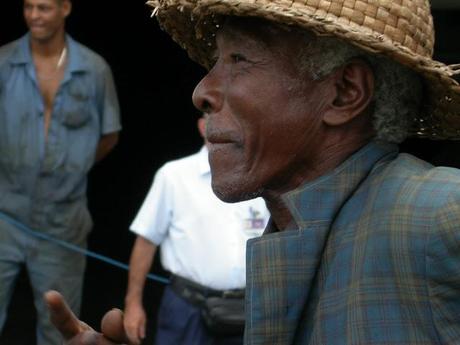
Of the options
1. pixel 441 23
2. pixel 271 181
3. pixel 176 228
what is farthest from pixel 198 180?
pixel 271 181

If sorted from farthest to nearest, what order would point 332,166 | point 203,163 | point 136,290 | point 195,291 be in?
point 136,290 → point 203,163 → point 195,291 → point 332,166

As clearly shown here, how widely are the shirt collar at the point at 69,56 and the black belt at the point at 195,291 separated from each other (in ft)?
4.03

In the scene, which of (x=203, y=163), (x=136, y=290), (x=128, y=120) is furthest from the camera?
(x=128, y=120)

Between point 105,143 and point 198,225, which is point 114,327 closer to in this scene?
point 198,225

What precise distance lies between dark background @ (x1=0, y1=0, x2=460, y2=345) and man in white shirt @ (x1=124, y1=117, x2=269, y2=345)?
1992 mm

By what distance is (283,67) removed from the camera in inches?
95.6

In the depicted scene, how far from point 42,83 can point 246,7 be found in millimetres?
4190

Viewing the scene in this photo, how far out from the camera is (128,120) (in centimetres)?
856

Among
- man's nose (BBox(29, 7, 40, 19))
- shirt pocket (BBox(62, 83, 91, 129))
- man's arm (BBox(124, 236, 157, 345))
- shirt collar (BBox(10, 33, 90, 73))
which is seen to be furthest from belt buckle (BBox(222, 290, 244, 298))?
man's nose (BBox(29, 7, 40, 19))

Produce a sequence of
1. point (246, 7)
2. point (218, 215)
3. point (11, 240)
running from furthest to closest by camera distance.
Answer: point (11, 240) → point (218, 215) → point (246, 7)

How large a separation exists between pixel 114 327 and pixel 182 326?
3359mm

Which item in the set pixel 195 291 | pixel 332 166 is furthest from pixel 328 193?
pixel 195 291

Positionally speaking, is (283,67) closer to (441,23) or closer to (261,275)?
(261,275)

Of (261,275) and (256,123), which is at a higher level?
(256,123)
